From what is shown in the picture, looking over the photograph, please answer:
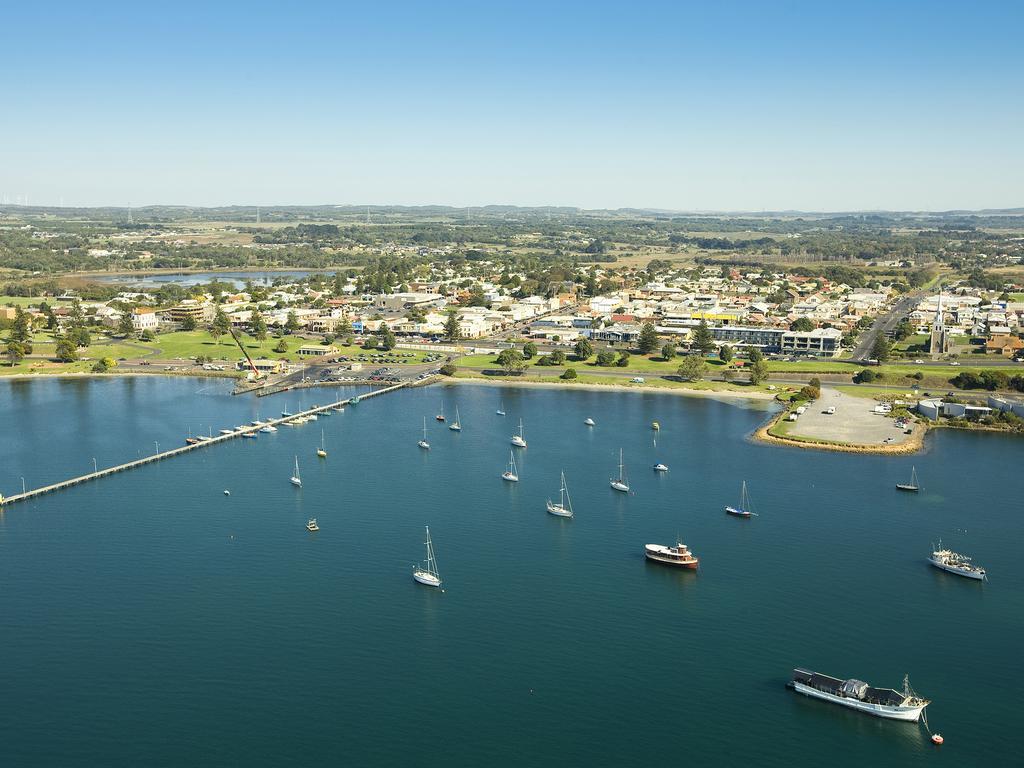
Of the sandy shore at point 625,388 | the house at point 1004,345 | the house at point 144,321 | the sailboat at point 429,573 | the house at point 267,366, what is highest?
the house at point 1004,345

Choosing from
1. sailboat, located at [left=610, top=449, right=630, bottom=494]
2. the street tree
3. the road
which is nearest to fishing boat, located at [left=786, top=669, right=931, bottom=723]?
sailboat, located at [left=610, top=449, right=630, bottom=494]

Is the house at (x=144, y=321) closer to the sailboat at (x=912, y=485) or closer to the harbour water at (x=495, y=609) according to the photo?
the harbour water at (x=495, y=609)

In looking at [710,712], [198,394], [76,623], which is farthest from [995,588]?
[198,394]

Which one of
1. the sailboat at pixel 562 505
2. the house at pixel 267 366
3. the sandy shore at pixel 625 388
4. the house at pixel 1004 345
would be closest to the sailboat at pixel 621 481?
the sailboat at pixel 562 505

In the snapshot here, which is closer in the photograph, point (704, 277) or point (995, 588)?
point (995, 588)

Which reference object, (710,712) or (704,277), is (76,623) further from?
(704,277)

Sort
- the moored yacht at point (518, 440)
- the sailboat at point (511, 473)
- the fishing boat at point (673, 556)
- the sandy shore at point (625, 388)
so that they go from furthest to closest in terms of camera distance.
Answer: the sandy shore at point (625, 388)
the moored yacht at point (518, 440)
the sailboat at point (511, 473)
the fishing boat at point (673, 556)
